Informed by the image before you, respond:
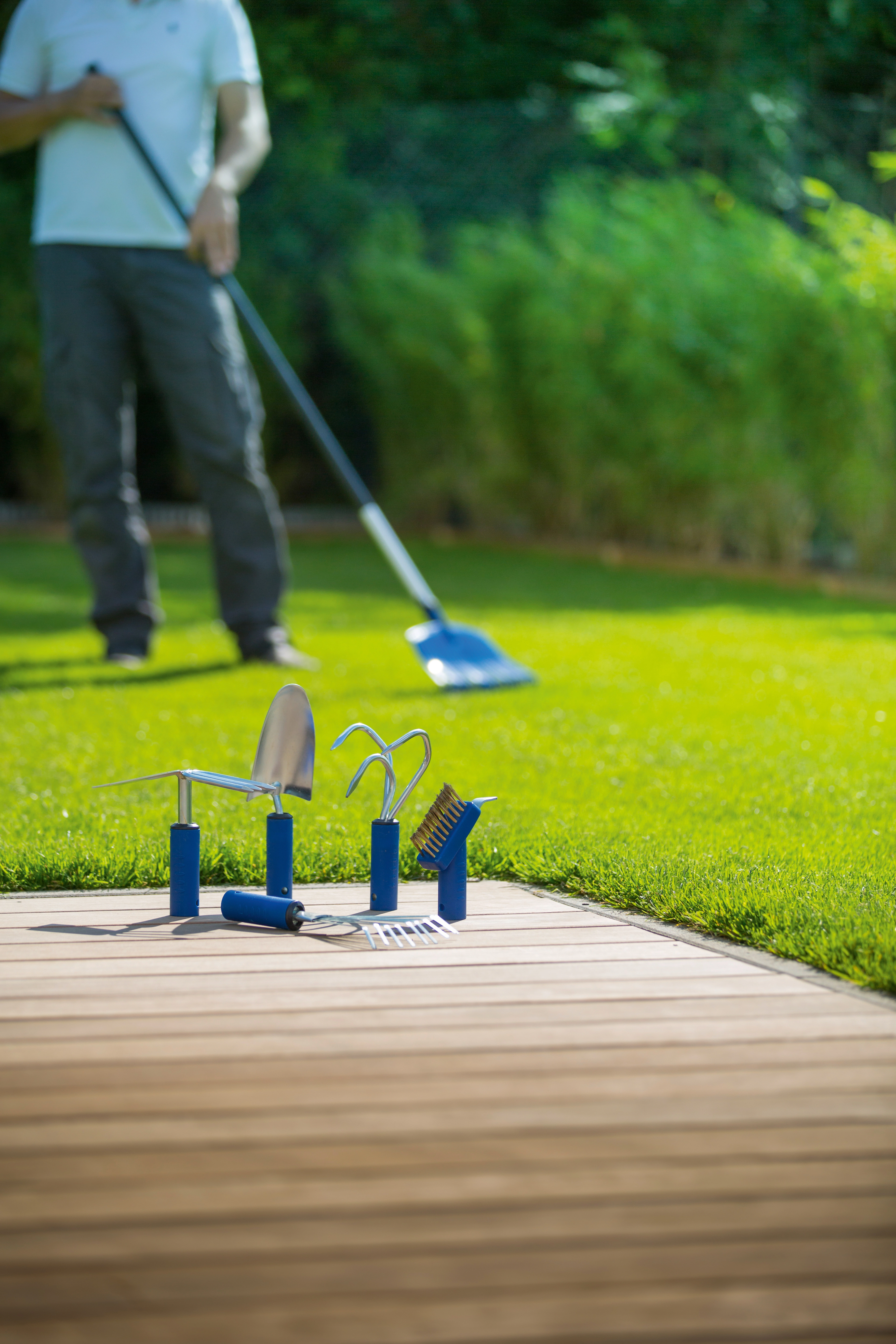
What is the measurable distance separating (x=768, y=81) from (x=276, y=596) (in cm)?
877

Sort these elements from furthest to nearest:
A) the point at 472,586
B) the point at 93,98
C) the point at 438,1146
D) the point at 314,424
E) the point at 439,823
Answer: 1. the point at 472,586
2. the point at 314,424
3. the point at 93,98
4. the point at 439,823
5. the point at 438,1146

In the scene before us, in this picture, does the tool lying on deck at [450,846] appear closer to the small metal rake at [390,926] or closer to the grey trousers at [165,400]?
the small metal rake at [390,926]

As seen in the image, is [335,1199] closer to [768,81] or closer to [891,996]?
[891,996]

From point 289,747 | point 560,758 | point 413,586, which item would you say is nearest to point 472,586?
point 413,586

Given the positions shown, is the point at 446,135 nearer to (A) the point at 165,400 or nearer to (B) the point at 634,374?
(B) the point at 634,374

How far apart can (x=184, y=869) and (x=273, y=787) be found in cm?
16

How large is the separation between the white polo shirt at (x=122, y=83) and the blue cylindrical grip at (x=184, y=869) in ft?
8.92

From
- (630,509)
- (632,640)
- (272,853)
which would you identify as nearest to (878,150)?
(630,509)

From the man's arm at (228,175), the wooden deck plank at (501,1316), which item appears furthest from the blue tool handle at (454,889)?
the man's arm at (228,175)

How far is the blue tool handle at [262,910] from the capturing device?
6.55 feet

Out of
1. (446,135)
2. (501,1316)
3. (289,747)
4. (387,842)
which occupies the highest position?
(446,135)

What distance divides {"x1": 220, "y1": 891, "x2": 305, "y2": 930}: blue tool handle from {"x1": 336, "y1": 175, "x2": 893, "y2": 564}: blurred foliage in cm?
524

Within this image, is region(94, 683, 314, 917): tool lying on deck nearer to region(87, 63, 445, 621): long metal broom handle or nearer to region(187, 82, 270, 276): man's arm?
region(87, 63, 445, 621): long metal broom handle

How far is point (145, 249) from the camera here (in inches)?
170
